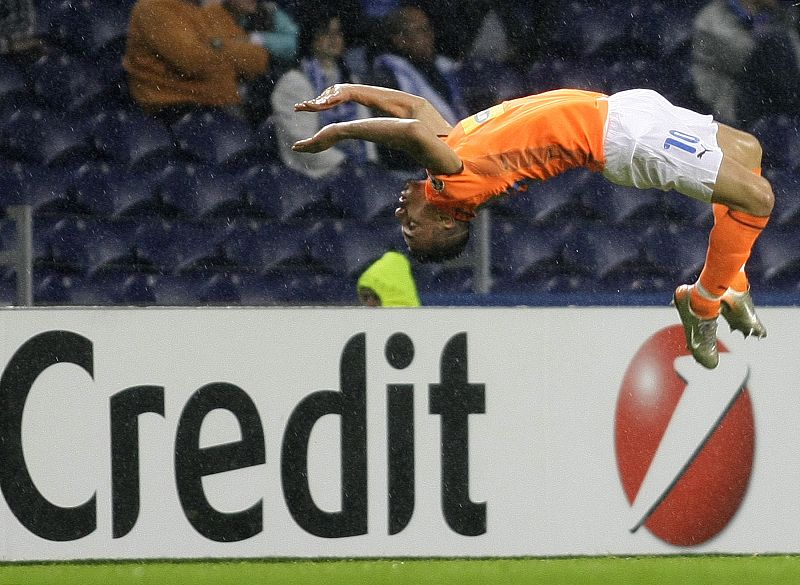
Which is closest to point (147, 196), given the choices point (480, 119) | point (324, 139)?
point (480, 119)

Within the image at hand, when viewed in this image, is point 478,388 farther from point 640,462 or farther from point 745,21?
point 745,21

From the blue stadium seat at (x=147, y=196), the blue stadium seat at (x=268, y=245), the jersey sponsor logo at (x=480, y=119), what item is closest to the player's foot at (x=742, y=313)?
the jersey sponsor logo at (x=480, y=119)

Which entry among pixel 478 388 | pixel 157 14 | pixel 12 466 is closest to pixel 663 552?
pixel 478 388

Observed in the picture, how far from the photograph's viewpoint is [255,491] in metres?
5.24

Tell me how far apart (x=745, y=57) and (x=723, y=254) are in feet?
8.38

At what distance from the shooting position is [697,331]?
479 centimetres

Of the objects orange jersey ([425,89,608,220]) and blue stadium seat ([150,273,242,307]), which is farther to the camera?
blue stadium seat ([150,273,242,307])

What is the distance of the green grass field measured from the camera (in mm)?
5148

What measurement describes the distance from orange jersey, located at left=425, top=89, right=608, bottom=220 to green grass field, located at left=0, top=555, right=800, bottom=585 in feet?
5.05

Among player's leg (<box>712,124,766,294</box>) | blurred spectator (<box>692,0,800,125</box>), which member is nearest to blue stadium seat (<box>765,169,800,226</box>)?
blurred spectator (<box>692,0,800,125</box>)

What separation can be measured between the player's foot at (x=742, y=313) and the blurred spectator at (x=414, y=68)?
2.23m

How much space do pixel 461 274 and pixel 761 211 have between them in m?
2.52

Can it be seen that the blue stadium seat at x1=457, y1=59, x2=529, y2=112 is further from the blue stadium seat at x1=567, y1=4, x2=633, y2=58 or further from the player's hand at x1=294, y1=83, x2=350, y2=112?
the player's hand at x1=294, y1=83, x2=350, y2=112

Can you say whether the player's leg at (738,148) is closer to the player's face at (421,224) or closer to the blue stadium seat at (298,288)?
the player's face at (421,224)
